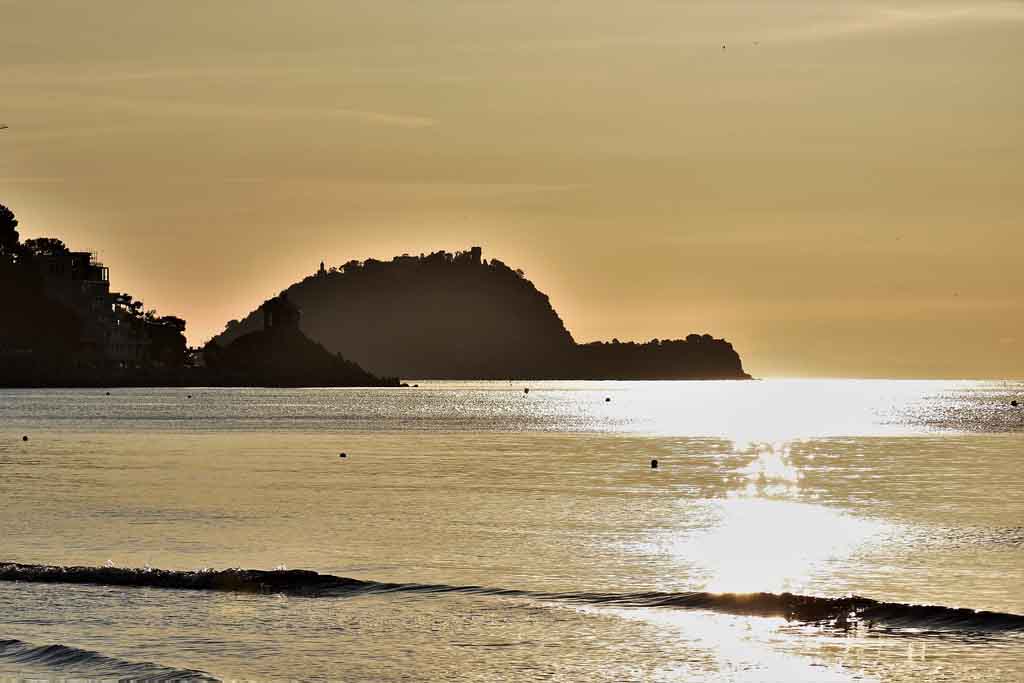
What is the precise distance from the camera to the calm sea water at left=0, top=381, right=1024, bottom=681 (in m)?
32.6

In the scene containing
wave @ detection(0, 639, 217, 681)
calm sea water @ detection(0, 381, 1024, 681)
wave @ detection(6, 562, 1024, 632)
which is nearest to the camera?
wave @ detection(0, 639, 217, 681)

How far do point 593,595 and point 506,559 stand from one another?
26.6ft

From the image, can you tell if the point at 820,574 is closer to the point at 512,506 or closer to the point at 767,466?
the point at 512,506

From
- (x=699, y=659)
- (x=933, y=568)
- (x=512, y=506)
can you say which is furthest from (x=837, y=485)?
(x=699, y=659)

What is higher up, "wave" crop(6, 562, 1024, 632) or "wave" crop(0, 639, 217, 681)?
"wave" crop(6, 562, 1024, 632)

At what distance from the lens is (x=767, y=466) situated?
111438 millimetres

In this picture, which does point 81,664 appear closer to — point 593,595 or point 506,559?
point 593,595

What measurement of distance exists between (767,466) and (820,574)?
65256 mm

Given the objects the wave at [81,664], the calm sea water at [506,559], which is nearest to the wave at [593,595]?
the calm sea water at [506,559]

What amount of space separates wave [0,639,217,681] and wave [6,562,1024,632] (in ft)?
30.0

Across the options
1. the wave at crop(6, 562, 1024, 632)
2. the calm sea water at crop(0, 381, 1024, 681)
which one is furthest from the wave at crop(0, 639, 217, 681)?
the wave at crop(6, 562, 1024, 632)

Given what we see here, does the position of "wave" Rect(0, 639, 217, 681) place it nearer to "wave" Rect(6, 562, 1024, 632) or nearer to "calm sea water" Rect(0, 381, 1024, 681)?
"calm sea water" Rect(0, 381, 1024, 681)

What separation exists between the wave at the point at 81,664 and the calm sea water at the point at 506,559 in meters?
0.08

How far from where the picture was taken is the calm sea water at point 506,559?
3262 cm
